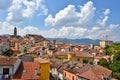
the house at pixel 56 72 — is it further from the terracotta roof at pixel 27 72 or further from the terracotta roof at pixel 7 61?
the terracotta roof at pixel 7 61

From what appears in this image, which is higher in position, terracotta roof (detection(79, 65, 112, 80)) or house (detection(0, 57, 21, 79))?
house (detection(0, 57, 21, 79))

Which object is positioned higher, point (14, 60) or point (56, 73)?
point (14, 60)

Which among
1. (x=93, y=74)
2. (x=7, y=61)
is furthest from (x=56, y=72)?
(x=7, y=61)

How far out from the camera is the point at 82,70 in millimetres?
55906

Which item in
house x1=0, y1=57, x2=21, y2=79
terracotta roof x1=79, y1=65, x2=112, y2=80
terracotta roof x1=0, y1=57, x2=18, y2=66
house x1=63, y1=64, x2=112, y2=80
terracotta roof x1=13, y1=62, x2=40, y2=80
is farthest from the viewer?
house x1=63, y1=64, x2=112, y2=80

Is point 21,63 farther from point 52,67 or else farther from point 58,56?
point 58,56

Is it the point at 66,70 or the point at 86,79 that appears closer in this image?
the point at 86,79

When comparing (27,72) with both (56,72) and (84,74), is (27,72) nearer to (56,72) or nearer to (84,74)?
(84,74)

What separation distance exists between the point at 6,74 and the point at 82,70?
1974 centimetres

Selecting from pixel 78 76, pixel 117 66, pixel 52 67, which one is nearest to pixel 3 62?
pixel 78 76

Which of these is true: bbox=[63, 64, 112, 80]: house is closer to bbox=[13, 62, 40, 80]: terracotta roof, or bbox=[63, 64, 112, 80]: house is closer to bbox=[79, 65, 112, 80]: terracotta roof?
bbox=[79, 65, 112, 80]: terracotta roof

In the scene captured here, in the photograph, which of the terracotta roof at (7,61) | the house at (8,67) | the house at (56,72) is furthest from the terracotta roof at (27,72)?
the house at (56,72)

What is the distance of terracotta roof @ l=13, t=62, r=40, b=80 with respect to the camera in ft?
139

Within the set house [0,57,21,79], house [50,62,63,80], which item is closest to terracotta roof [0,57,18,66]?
house [0,57,21,79]
